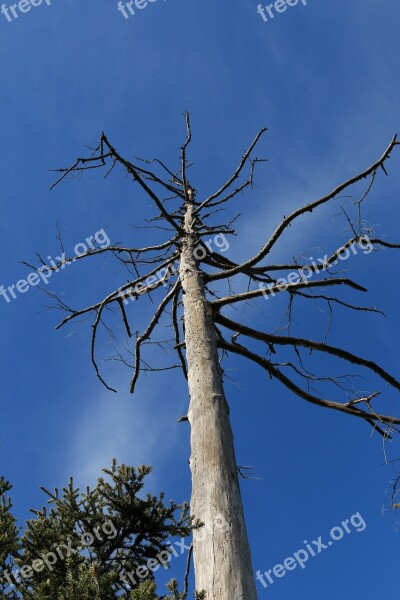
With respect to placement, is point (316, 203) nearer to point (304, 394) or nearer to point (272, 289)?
point (272, 289)

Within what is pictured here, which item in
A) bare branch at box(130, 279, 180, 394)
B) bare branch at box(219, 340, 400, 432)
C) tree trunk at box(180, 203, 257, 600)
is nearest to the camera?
tree trunk at box(180, 203, 257, 600)

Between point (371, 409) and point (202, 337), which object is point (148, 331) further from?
point (371, 409)

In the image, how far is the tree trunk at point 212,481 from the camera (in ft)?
9.25

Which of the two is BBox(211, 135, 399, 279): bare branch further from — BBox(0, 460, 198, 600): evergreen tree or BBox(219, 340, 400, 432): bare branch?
BBox(0, 460, 198, 600): evergreen tree

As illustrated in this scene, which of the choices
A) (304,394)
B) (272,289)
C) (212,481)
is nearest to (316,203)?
(272,289)

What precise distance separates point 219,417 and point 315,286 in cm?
189

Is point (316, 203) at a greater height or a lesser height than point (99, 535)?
greater

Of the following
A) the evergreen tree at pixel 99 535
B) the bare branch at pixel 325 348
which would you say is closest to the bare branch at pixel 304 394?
the bare branch at pixel 325 348

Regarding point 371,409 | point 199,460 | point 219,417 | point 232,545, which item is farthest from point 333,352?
point 232,545

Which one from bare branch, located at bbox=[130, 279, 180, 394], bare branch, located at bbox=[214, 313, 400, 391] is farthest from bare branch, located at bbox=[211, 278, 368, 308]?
bare branch, located at bbox=[130, 279, 180, 394]

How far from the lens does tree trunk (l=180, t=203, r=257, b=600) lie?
2.82 meters

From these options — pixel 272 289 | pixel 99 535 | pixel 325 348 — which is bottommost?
pixel 99 535

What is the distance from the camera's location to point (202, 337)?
4504 millimetres

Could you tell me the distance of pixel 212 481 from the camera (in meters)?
3.30
